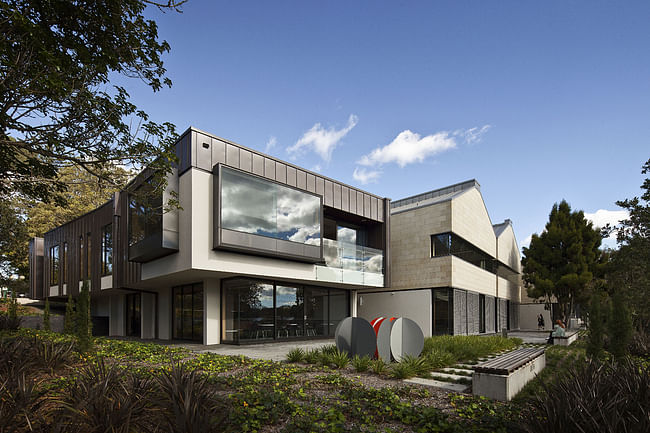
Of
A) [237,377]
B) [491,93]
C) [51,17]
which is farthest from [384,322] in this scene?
[51,17]

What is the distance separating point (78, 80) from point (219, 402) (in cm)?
687

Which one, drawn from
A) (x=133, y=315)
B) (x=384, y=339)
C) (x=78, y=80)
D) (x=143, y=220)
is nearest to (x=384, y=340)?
(x=384, y=339)

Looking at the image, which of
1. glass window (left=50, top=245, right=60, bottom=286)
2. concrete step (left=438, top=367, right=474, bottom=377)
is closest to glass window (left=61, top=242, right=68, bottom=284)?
glass window (left=50, top=245, right=60, bottom=286)

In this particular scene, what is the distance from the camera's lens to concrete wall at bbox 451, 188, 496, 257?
24.4 metres

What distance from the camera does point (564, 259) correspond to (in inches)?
1299

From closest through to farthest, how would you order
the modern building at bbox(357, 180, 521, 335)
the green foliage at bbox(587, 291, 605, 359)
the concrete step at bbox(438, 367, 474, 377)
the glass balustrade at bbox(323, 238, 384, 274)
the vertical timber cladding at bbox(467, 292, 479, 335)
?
1. the concrete step at bbox(438, 367, 474, 377)
2. the green foliage at bbox(587, 291, 605, 359)
3. the glass balustrade at bbox(323, 238, 384, 274)
4. the modern building at bbox(357, 180, 521, 335)
5. the vertical timber cladding at bbox(467, 292, 479, 335)

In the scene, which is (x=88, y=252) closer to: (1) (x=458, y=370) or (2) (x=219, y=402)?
(1) (x=458, y=370)

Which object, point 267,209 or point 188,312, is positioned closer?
point 267,209

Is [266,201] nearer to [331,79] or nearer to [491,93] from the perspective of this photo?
[331,79]

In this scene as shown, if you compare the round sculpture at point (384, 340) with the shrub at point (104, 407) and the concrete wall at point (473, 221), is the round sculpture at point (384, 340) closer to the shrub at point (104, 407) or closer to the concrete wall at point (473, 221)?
the shrub at point (104, 407)

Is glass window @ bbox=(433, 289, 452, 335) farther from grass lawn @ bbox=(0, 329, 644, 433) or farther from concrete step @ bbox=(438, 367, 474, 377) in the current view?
grass lawn @ bbox=(0, 329, 644, 433)

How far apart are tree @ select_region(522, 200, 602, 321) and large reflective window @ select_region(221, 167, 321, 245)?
23305mm

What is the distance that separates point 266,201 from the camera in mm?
16719

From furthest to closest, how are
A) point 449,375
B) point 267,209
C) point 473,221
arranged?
point 473,221
point 267,209
point 449,375
